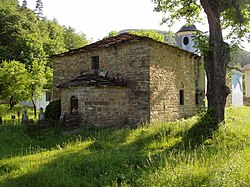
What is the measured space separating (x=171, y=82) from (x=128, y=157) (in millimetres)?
8598

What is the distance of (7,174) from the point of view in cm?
687

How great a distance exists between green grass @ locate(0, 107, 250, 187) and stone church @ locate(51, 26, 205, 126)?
1648 mm

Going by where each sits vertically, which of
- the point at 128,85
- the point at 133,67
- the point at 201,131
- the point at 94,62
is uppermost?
the point at 94,62

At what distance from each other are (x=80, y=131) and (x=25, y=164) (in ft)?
16.9

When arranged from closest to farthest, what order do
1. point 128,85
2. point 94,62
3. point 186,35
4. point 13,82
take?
point 128,85 → point 94,62 → point 13,82 → point 186,35

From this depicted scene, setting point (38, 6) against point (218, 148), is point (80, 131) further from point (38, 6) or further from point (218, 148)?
Result: point (38, 6)

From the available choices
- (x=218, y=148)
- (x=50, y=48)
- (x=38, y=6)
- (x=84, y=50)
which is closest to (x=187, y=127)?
(x=218, y=148)

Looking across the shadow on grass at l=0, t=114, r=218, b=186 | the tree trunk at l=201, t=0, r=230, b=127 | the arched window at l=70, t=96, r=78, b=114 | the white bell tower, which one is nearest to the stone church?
the arched window at l=70, t=96, r=78, b=114

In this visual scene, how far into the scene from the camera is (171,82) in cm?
1532

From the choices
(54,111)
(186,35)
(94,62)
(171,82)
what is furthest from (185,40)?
(54,111)

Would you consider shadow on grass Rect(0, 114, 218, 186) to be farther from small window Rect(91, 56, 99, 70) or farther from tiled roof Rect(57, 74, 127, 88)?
small window Rect(91, 56, 99, 70)

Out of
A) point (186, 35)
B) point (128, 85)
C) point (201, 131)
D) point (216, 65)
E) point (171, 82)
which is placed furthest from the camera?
point (186, 35)

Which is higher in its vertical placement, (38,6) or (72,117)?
(38,6)

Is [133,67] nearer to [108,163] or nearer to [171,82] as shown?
[171,82]
